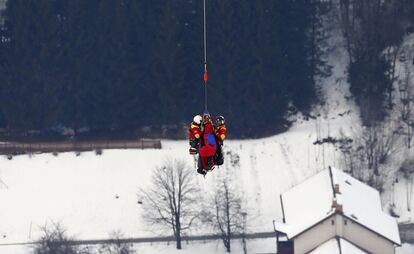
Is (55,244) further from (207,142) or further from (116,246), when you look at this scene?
(207,142)

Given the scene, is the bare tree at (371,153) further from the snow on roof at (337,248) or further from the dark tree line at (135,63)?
the snow on roof at (337,248)

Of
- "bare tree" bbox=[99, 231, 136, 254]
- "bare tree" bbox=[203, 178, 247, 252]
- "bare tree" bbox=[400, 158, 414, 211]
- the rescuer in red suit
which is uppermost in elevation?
the rescuer in red suit

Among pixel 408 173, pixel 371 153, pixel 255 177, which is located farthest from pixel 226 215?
pixel 408 173

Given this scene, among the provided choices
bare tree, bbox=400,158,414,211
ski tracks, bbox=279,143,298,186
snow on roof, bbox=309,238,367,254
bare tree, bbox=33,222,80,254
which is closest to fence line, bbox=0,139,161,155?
ski tracks, bbox=279,143,298,186

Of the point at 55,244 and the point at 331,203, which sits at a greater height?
the point at 331,203

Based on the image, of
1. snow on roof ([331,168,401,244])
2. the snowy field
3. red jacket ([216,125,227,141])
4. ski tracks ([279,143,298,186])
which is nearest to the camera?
red jacket ([216,125,227,141])

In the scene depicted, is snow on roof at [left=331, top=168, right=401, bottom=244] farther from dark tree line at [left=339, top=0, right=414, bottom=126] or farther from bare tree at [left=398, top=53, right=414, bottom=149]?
dark tree line at [left=339, top=0, right=414, bottom=126]

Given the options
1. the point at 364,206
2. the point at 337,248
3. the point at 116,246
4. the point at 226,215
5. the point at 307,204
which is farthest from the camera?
the point at 226,215
